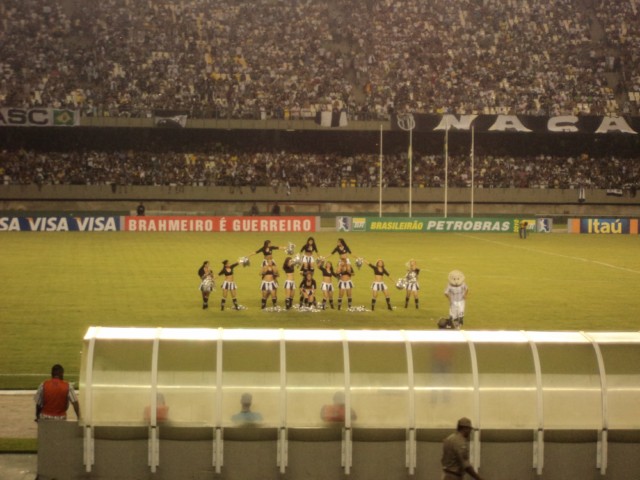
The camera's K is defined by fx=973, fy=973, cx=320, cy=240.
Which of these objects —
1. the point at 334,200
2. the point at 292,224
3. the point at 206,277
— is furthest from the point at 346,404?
the point at 334,200

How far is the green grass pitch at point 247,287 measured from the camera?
84.9 ft

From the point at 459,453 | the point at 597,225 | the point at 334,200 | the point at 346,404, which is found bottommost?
the point at 459,453

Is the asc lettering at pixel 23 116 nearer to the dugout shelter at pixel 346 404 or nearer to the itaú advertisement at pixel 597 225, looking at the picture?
the itaú advertisement at pixel 597 225

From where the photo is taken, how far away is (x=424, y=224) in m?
63.9

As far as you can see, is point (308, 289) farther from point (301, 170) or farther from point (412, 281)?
point (301, 170)

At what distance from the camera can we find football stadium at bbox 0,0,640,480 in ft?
41.1

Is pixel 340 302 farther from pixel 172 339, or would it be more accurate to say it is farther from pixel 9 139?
pixel 9 139

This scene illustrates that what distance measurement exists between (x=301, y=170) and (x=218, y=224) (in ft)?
40.0

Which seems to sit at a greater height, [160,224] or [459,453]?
[160,224]

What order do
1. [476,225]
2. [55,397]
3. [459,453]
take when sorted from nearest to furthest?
[459,453] < [55,397] < [476,225]

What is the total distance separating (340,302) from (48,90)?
4711 centimetres

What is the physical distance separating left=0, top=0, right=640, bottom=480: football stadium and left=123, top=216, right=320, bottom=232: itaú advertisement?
143 mm

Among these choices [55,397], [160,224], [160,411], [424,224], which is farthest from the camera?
[424,224]

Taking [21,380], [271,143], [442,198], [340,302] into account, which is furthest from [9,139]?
[21,380]
